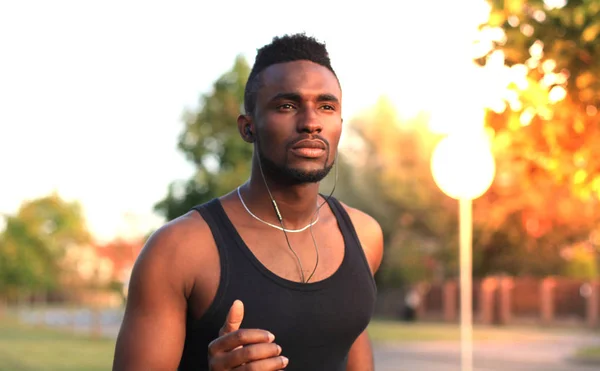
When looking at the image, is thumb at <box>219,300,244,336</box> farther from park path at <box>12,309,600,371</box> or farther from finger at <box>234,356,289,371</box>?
park path at <box>12,309,600,371</box>

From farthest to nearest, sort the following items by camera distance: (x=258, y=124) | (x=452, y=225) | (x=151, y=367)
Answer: (x=452, y=225)
(x=258, y=124)
(x=151, y=367)

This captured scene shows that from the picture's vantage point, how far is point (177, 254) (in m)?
2.45

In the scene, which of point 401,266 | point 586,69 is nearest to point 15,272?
point 401,266

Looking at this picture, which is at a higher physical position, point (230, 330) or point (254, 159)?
point (254, 159)

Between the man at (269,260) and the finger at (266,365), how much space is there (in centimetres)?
30

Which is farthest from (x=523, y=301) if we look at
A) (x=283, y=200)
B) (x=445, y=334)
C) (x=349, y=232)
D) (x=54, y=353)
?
(x=283, y=200)

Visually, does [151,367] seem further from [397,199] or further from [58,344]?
[397,199]

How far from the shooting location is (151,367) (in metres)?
2.36

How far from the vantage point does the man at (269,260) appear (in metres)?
2.41

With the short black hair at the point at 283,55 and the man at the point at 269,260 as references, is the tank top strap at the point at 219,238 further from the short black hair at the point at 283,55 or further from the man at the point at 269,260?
the short black hair at the point at 283,55

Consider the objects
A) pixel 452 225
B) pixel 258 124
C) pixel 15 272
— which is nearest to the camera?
pixel 258 124

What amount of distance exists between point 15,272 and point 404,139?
36.8 meters

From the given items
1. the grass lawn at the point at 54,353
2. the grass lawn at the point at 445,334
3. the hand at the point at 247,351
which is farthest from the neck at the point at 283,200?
the grass lawn at the point at 445,334

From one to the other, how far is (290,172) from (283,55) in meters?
0.34
